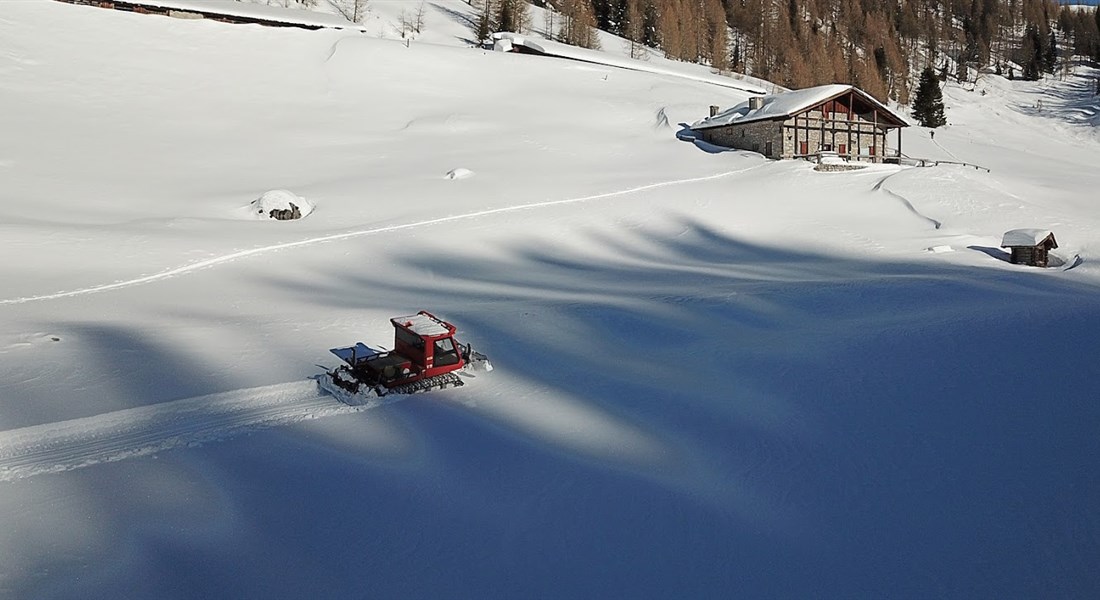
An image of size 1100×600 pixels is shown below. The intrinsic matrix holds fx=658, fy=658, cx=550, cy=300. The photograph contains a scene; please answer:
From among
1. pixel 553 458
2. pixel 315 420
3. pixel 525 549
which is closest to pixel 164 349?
pixel 315 420

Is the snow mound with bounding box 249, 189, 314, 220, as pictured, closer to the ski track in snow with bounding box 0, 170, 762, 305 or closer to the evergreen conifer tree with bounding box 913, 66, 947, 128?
the ski track in snow with bounding box 0, 170, 762, 305

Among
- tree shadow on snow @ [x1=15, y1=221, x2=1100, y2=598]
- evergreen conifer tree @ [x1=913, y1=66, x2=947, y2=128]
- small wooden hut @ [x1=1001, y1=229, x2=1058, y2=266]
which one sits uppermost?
evergreen conifer tree @ [x1=913, y1=66, x2=947, y2=128]

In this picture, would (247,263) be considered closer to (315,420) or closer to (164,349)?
(164,349)

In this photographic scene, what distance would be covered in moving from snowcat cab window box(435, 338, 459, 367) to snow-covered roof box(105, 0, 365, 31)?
45.4 meters

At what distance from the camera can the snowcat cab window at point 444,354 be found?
357 inches

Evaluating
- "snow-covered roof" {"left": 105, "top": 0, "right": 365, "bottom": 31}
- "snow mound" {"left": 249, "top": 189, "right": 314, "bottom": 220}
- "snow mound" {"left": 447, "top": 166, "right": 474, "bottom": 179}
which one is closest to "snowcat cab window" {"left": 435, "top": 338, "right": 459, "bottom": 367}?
"snow mound" {"left": 249, "top": 189, "right": 314, "bottom": 220}

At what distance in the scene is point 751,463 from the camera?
6746mm

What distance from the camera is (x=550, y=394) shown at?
875 centimetres

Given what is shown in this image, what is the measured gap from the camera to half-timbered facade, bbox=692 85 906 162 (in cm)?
3409

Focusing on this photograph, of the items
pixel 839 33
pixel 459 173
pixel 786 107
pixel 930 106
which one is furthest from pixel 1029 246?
pixel 839 33

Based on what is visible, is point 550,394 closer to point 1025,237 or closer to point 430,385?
point 430,385

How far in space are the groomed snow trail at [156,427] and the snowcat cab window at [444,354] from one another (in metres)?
0.74

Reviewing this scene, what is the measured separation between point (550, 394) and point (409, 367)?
1957mm

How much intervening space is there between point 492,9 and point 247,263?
69.5 m
